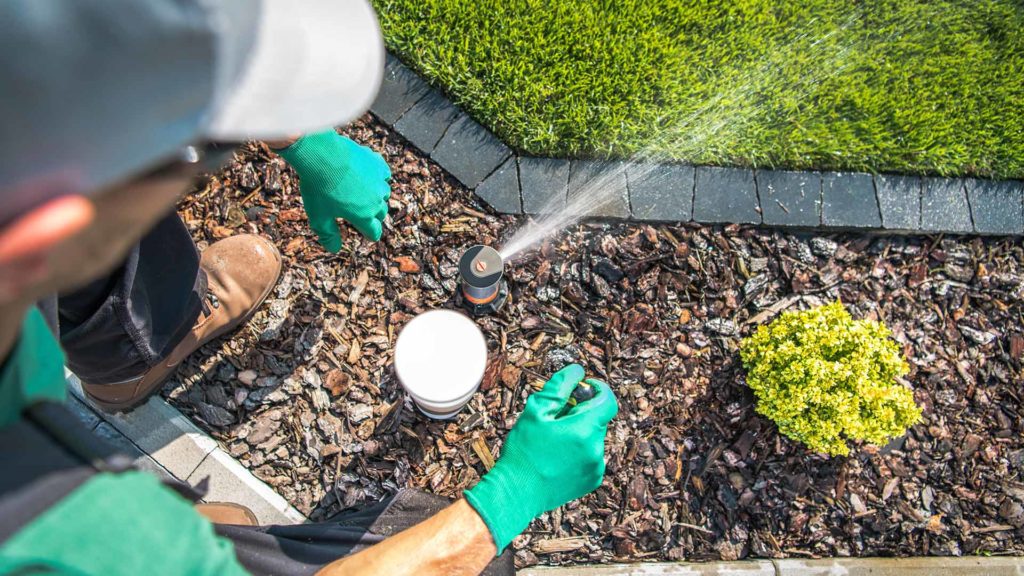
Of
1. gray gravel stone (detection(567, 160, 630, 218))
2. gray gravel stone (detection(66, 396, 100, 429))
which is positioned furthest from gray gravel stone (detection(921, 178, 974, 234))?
gray gravel stone (detection(66, 396, 100, 429))

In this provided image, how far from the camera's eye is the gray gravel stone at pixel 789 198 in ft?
10.6

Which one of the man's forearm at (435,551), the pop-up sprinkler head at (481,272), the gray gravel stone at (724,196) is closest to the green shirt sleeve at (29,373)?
the man's forearm at (435,551)

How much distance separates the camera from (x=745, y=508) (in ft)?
9.68

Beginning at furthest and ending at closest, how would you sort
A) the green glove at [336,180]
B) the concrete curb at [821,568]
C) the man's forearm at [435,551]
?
the concrete curb at [821,568] < the green glove at [336,180] < the man's forearm at [435,551]

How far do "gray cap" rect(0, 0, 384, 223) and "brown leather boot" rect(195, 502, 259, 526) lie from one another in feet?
6.07

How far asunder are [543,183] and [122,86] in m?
2.41

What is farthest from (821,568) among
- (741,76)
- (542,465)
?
(741,76)

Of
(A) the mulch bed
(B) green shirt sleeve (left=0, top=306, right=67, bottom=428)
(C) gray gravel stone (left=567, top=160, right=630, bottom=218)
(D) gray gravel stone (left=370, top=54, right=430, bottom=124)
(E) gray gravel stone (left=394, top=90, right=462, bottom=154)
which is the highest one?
(B) green shirt sleeve (left=0, top=306, right=67, bottom=428)

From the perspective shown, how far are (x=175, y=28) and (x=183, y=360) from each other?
236cm

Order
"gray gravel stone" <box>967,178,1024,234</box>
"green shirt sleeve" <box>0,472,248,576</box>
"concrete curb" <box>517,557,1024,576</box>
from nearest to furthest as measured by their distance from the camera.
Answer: "green shirt sleeve" <box>0,472,248,576</box> < "concrete curb" <box>517,557,1024,576</box> < "gray gravel stone" <box>967,178,1024,234</box>

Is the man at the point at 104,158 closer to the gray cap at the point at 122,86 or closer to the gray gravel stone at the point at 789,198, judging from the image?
the gray cap at the point at 122,86

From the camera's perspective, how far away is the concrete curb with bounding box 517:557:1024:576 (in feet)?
9.23

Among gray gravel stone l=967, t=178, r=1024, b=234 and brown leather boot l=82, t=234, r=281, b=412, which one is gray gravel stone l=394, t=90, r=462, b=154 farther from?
gray gravel stone l=967, t=178, r=1024, b=234

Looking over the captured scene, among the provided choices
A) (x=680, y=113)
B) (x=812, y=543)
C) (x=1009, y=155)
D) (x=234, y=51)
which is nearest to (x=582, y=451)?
(x=812, y=543)
